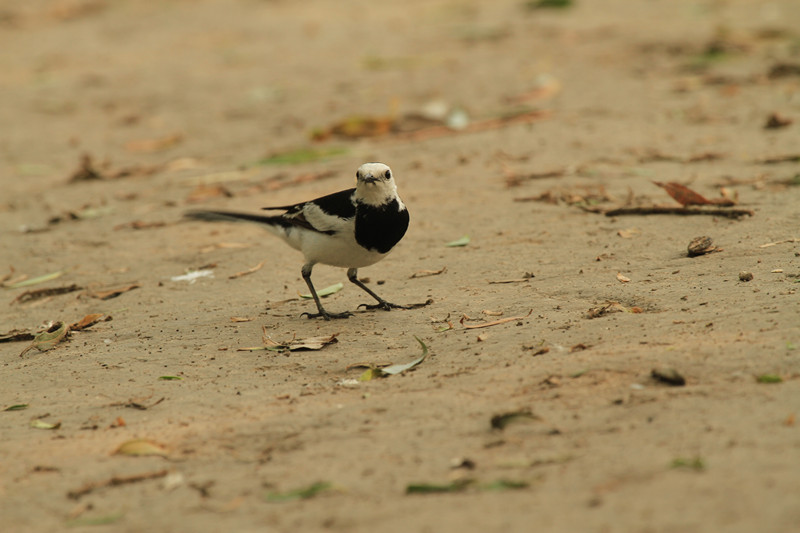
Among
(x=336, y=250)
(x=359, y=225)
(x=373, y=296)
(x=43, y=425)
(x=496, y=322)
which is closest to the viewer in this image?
(x=43, y=425)

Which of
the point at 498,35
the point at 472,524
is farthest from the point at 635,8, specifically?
the point at 472,524

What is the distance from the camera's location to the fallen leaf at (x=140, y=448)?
11.9 ft

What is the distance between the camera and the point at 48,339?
5.26 meters

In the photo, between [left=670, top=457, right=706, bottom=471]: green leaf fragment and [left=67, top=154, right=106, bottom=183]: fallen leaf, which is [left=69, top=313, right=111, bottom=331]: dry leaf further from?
[left=67, top=154, right=106, bottom=183]: fallen leaf

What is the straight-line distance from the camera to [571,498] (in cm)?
289

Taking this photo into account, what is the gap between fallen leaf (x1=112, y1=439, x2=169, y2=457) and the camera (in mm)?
3629

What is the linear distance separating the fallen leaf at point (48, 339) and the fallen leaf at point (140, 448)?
68.8 inches

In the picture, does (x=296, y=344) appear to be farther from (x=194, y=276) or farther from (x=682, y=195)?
(x=682, y=195)

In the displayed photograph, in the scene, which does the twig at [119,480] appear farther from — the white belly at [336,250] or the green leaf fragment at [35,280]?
the green leaf fragment at [35,280]

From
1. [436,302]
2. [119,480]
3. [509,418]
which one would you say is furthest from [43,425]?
[436,302]

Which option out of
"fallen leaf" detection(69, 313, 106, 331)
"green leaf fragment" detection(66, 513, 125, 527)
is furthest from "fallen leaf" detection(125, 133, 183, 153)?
"green leaf fragment" detection(66, 513, 125, 527)

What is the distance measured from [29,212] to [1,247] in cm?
108

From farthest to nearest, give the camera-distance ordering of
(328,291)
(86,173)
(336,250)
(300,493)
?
(86,173), (328,291), (336,250), (300,493)

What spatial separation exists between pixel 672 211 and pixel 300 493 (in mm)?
4052
